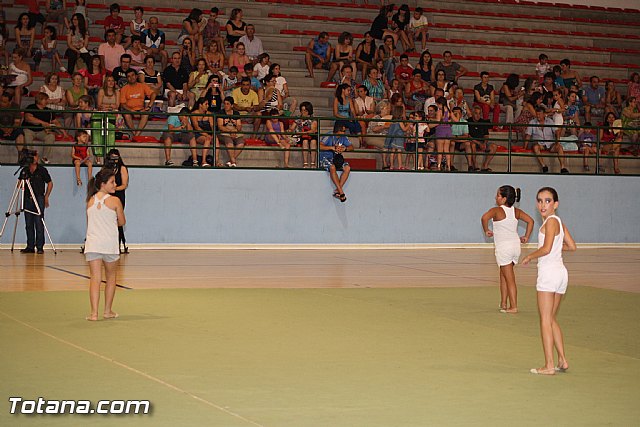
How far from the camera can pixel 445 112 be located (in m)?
24.2

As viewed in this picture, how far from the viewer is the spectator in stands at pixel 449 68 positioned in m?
27.4

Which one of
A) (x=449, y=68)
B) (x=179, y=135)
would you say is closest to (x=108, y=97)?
(x=179, y=135)

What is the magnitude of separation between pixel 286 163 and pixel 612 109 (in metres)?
10.5

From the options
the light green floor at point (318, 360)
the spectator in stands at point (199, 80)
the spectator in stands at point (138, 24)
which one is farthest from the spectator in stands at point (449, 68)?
the light green floor at point (318, 360)

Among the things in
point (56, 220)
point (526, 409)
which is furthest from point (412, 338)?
point (56, 220)

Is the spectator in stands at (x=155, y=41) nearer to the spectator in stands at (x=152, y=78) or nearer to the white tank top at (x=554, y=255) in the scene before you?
the spectator in stands at (x=152, y=78)

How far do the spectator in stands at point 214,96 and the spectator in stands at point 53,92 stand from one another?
320 centimetres

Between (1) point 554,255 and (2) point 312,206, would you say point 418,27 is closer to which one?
(2) point 312,206

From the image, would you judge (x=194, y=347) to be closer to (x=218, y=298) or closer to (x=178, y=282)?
(x=218, y=298)

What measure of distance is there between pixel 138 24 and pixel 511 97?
10.2 m

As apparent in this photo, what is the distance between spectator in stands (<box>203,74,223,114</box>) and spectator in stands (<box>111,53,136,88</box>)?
81.4 inches

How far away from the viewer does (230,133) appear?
22266 millimetres

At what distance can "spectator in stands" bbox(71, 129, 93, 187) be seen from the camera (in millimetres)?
20844

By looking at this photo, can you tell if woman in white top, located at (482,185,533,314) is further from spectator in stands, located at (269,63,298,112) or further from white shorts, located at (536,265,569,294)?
spectator in stands, located at (269,63,298,112)
